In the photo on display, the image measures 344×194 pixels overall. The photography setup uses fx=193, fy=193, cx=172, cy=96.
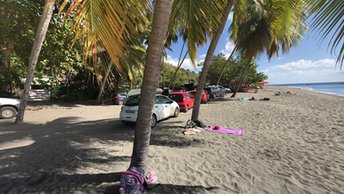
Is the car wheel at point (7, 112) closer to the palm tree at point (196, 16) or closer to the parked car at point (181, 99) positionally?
the parked car at point (181, 99)

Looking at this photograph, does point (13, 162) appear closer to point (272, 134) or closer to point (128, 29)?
point (128, 29)

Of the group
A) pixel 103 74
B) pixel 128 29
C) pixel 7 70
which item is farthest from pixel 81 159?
pixel 103 74

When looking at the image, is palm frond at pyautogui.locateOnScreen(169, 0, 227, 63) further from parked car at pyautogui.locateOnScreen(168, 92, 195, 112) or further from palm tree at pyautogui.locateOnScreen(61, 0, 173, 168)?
parked car at pyautogui.locateOnScreen(168, 92, 195, 112)

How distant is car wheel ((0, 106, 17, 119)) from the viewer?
1021 centimetres

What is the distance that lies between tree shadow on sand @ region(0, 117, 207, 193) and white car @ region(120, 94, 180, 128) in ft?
1.95

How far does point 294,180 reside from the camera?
3924mm

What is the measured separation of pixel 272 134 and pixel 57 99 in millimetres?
20139

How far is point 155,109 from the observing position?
9.17 meters

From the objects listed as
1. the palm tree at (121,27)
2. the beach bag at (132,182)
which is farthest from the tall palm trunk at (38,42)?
the beach bag at (132,182)

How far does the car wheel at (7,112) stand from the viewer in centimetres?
1021

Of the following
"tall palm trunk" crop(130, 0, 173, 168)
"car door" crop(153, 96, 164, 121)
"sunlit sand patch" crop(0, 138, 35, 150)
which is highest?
"tall palm trunk" crop(130, 0, 173, 168)

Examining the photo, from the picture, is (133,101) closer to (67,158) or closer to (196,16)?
(67,158)

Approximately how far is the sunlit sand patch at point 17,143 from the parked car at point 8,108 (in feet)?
16.6

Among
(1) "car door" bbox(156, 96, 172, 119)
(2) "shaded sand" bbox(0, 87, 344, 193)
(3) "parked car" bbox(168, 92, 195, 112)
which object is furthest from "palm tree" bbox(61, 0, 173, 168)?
(3) "parked car" bbox(168, 92, 195, 112)
